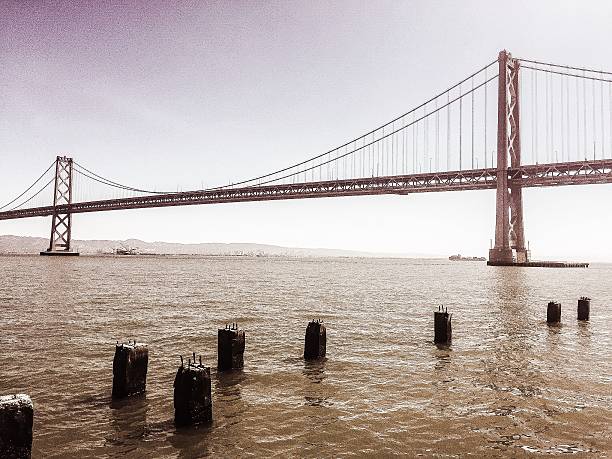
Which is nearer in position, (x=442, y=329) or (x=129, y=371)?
(x=129, y=371)

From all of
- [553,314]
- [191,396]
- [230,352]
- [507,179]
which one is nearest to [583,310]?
[553,314]

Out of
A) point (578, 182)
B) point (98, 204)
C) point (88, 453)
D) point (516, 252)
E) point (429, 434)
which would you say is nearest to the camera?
point (88, 453)

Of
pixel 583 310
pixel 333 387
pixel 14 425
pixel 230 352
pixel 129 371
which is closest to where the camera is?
pixel 14 425

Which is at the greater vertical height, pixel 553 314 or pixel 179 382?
pixel 179 382

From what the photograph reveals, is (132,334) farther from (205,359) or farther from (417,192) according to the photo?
(417,192)

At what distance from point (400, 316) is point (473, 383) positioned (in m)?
8.06

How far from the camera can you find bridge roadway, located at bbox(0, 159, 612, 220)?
53500mm

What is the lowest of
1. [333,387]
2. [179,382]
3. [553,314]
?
[333,387]

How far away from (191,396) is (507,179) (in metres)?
58.8

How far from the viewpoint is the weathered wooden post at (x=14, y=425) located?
416 centimetres

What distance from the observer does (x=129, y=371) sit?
22.3ft

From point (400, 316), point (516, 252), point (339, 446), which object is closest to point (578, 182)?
point (516, 252)

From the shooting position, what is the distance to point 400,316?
52.2 ft

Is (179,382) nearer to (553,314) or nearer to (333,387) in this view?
(333,387)
